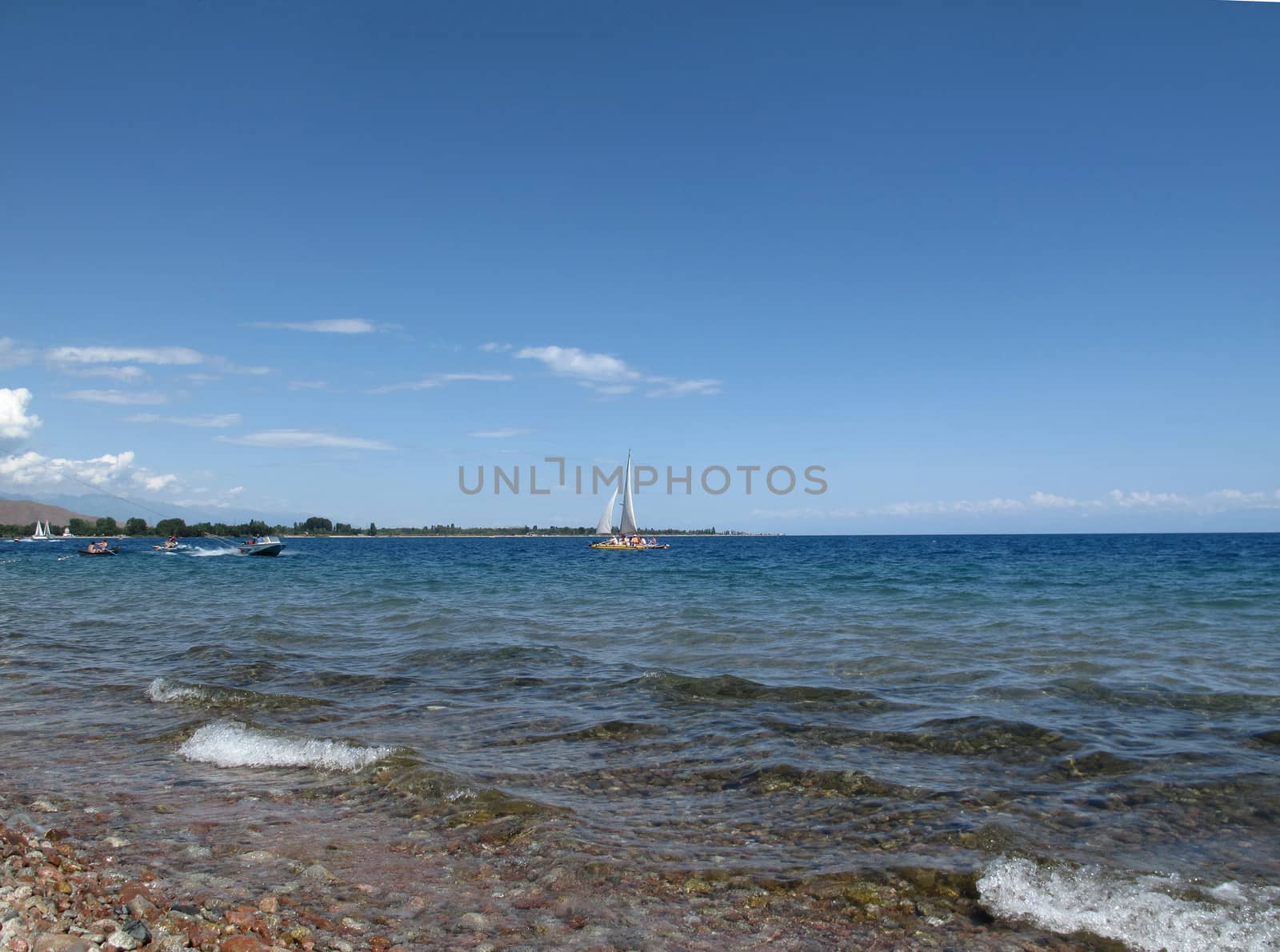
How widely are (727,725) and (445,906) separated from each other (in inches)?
228

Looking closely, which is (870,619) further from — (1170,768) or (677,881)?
(677,881)

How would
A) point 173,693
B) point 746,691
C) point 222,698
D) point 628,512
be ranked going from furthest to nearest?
point 628,512, point 746,691, point 173,693, point 222,698

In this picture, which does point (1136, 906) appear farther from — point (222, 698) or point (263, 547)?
point (263, 547)

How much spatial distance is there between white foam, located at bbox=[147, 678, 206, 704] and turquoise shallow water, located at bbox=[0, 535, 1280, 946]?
47mm

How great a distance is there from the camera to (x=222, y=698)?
12.2m

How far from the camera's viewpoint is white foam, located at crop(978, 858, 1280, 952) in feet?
16.8

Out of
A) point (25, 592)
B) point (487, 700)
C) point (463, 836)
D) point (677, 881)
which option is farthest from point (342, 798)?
point (25, 592)

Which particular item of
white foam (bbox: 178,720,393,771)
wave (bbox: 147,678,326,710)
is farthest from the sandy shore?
wave (bbox: 147,678,326,710)

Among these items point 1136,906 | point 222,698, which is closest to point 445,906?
point 1136,906

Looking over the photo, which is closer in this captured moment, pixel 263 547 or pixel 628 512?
pixel 263 547

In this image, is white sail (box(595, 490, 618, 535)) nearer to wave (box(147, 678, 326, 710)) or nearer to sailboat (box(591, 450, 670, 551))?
sailboat (box(591, 450, 670, 551))

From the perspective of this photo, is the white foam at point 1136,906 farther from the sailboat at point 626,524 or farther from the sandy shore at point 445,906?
the sailboat at point 626,524

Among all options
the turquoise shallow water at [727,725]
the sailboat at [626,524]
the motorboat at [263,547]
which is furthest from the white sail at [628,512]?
the turquoise shallow water at [727,725]

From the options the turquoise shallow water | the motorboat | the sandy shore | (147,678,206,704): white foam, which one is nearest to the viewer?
the sandy shore
